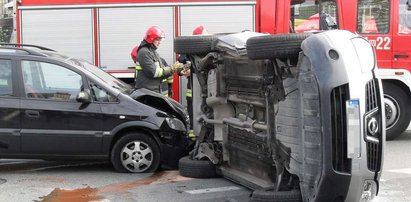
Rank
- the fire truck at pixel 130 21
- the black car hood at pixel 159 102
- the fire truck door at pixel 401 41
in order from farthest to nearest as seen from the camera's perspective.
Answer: the fire truck at pixel 130 21 < the fire truck door at pixel 401 41 < the black car hood at pixel 159 102

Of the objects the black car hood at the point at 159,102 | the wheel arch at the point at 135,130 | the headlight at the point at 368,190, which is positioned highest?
the black car hood at the point at 159,102

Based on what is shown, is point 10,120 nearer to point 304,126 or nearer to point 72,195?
point 72,195

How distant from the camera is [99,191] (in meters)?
5.83

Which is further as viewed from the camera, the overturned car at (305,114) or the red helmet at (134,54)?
the red helmet at (134,54)

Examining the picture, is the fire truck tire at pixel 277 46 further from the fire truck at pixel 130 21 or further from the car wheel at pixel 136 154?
the fire truck at pixel 130 21

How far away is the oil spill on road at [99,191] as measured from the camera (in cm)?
555

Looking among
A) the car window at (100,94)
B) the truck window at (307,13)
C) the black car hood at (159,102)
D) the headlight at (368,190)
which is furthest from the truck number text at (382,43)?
the headlight at (368,190)

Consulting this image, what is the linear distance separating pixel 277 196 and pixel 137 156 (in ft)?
8.21

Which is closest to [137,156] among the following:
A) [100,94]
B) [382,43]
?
[100,94]

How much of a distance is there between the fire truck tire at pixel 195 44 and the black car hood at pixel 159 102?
0.87 meters

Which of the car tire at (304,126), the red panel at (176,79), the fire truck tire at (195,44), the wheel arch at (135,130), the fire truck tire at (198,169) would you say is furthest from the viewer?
the red panel at (176,79)

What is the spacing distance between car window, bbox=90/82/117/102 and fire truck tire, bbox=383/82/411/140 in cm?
455

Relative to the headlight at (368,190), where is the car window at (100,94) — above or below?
above

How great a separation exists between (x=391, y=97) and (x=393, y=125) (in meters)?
0.44
